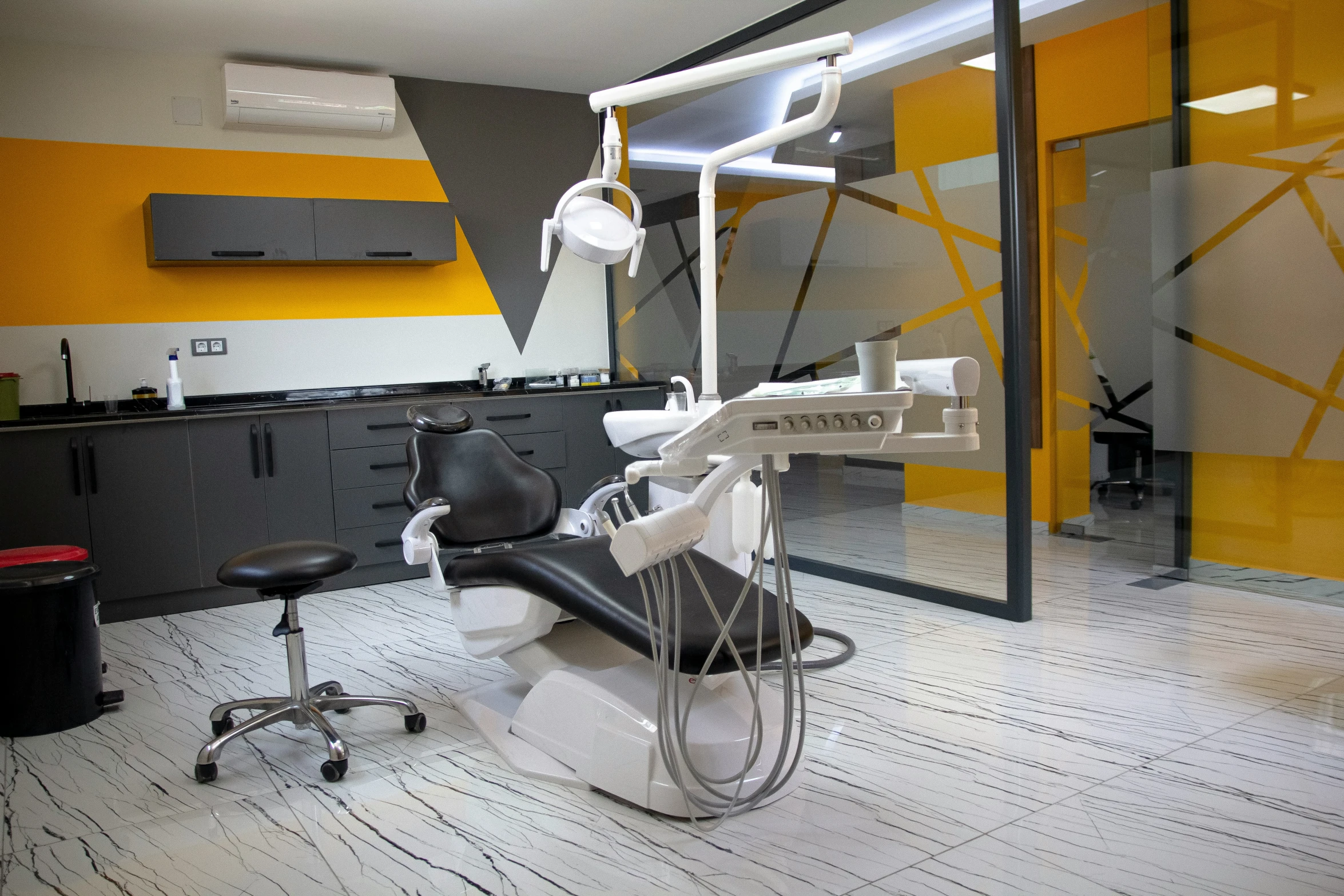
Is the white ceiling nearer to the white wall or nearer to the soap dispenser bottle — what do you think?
the white wall

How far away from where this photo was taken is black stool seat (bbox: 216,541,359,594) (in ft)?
8.41

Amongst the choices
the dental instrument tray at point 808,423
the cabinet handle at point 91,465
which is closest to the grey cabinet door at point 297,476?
the cabinet handle at point 91,465

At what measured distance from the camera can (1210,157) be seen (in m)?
4.02

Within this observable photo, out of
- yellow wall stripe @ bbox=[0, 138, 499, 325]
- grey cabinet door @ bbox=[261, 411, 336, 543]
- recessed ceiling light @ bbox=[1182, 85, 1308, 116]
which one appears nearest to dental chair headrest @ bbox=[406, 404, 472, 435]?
grey cabinet door @ bbox=[261, 411, 336, 543]

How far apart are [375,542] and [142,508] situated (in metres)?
1.04

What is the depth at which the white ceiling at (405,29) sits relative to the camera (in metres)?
4.20

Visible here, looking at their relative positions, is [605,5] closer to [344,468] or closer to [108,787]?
[344,468]

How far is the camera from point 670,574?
2.36m

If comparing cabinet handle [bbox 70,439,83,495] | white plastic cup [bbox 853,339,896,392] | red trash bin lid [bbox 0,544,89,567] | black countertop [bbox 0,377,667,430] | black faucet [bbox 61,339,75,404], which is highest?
black faucet [bbox 61,339,75,404]

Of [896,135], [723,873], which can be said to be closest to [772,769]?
[723,873]

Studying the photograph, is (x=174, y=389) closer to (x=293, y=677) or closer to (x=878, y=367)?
(x=293, y=677)

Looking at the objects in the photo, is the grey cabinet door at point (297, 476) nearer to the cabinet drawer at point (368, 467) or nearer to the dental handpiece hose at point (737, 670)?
the cabinet drawer at point (368, 467)

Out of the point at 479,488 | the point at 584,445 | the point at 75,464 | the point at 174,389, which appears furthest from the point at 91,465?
the point at 584,445

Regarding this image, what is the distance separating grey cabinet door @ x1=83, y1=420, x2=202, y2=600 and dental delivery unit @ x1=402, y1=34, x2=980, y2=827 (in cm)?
174
